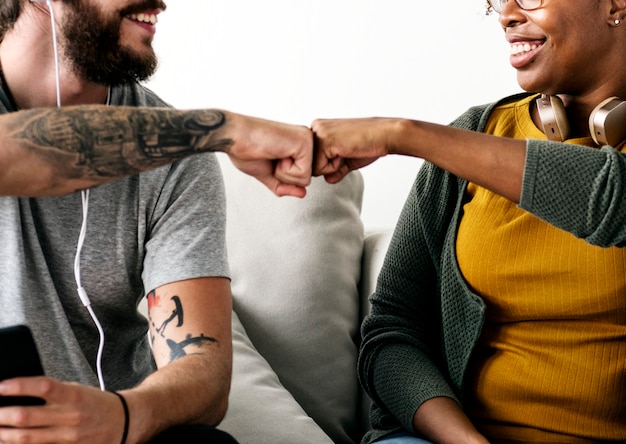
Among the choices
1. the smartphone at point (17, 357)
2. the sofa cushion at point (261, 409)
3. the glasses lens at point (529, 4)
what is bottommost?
the sofa cushion at point (261, 409)

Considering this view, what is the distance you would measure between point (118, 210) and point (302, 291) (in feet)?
1.92

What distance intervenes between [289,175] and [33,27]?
18.5 inches

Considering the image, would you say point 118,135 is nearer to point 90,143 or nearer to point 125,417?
point 90,143

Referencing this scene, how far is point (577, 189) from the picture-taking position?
1288mm

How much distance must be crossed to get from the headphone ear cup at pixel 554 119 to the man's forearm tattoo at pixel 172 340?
631 mm

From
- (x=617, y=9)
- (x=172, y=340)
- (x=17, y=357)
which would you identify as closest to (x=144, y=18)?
(x=172, y=340)

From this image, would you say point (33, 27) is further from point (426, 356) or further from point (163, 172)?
point (426, 356)

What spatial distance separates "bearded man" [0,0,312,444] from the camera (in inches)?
49.0

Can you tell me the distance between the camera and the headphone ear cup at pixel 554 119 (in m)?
1.54

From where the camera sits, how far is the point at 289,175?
1388mm

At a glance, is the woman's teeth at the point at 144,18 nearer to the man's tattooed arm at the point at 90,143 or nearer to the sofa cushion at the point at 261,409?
the man's tattooed arm at the point at 90,143

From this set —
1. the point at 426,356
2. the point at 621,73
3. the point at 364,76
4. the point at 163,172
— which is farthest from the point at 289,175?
the point at 364,76

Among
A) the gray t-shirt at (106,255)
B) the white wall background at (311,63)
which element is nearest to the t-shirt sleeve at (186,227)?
the gray t-shirt at (106,255)

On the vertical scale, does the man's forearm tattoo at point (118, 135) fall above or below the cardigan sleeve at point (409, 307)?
above
